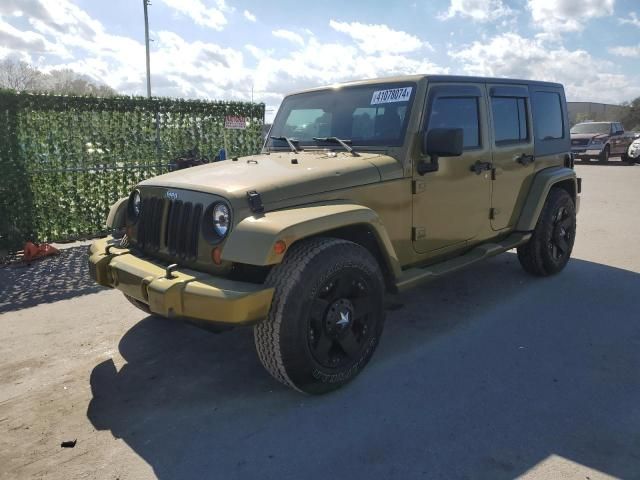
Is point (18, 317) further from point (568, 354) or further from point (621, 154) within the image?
point (621, 154)

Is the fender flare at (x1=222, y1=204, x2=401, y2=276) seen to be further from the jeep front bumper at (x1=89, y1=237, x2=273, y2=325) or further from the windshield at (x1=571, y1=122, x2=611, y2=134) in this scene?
the windshield at (x1=571, y1=122, x2=611, y2=134)

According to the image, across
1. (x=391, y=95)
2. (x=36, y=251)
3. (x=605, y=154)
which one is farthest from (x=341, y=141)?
(x=605, y=154)

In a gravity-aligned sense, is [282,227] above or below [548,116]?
below

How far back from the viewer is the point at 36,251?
6.56 m

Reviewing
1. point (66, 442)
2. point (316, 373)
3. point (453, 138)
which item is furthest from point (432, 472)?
point (453, 138)

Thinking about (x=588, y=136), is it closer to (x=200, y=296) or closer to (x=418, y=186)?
(x=418, y=186)

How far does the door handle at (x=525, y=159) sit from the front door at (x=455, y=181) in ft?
1.83

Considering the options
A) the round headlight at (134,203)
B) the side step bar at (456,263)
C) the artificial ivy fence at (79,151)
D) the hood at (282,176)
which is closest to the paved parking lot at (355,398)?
the side step bar at (456,263)

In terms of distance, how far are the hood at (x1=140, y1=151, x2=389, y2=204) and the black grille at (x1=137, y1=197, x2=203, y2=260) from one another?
132mm

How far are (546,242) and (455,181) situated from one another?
173 cm

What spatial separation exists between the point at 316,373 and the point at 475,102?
274 cm

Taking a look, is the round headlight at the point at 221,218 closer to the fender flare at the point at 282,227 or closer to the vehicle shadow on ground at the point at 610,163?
the fender flare at the point at 282,227

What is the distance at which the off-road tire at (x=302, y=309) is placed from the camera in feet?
9.33

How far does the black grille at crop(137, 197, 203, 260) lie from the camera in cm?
314
